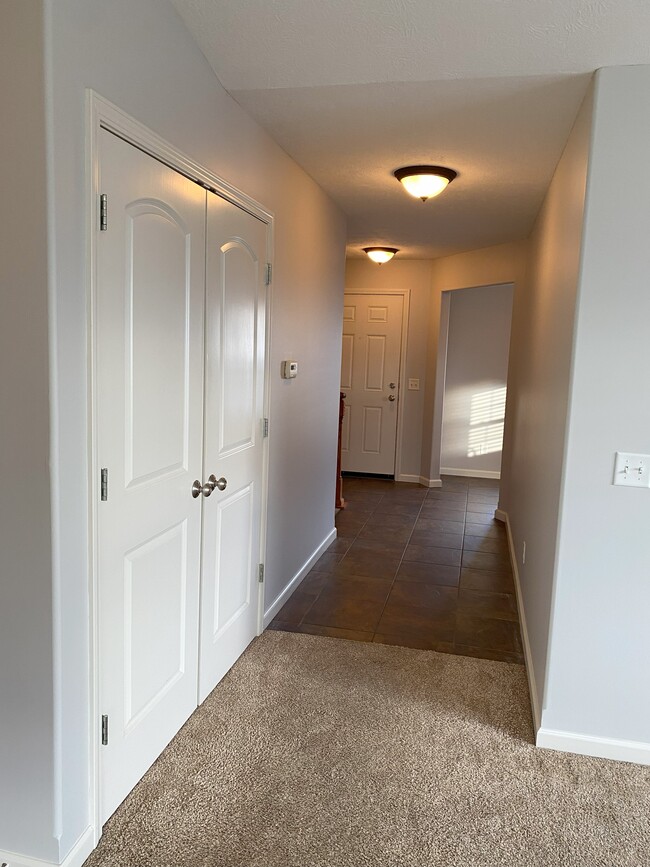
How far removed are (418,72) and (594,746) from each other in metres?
2.54

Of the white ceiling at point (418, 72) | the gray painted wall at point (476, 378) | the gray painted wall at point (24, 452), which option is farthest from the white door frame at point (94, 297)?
the gray painted wall at point (476, 378)

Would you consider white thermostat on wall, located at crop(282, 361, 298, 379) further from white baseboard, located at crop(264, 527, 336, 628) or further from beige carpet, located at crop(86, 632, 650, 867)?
beige carpet, located at crop(86, 632, 650, 867)

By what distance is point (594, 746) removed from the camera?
2.47 m

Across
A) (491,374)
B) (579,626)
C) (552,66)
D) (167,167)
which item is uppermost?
(552,66)

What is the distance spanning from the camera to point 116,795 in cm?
206

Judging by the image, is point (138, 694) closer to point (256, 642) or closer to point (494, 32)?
point (256, 642)

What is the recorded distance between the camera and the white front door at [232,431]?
2594 millimetres

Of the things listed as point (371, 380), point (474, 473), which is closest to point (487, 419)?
point (474, 473)

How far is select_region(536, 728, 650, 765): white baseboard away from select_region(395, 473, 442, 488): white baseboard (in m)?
4.87

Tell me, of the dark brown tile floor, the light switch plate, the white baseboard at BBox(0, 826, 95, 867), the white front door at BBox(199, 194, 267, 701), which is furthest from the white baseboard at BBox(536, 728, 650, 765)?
the white baseboard at BBox(0, 826, 95, 867)

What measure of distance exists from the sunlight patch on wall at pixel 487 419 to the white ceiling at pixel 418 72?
14.3ft

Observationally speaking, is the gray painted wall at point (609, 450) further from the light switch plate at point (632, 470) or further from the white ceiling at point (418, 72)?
the white ceiling at point (418, 72)

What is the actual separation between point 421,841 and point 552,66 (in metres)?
2.53

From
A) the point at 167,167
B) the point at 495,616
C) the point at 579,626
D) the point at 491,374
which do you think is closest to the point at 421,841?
the point at 579,626
